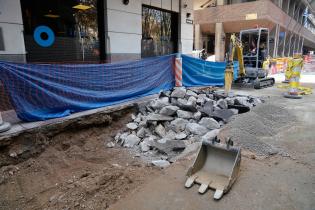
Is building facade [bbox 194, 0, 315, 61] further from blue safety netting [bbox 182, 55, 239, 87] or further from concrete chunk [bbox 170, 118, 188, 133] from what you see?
concrete chunk [bbox 170, 118, 188, 133]

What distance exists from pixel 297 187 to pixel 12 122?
17.2ft

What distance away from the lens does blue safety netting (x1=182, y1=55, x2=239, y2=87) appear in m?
9.64

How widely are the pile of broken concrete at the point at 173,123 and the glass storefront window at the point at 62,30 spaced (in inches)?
116

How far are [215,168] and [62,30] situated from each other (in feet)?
20.8

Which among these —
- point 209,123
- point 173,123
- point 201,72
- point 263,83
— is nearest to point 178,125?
point 173,123

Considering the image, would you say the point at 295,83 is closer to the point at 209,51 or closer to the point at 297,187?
the point at 297,187

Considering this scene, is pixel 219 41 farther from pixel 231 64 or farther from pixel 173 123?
pixel 173 123

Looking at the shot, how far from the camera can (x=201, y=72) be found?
1048 centimetres

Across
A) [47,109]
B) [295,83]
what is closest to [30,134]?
[47,109]

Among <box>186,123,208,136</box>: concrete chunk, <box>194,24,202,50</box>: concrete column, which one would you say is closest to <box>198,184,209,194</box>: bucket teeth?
<box>186,123,208,136</box>: concrete chunk

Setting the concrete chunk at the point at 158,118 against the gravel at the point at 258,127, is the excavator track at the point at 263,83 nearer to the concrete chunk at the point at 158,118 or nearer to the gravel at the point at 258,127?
the gravel at the point at 258,127

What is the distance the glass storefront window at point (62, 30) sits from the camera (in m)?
6.70

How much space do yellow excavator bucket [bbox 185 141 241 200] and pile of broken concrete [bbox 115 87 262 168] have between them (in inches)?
40.6

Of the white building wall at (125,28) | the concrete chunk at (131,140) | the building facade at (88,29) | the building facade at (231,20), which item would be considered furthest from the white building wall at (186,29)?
the building facade at (231,20)
